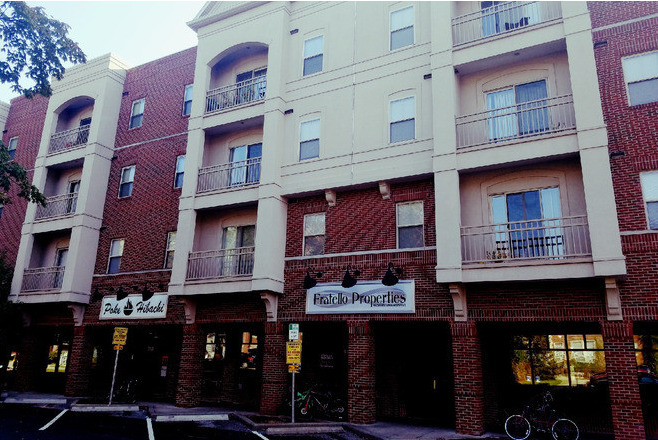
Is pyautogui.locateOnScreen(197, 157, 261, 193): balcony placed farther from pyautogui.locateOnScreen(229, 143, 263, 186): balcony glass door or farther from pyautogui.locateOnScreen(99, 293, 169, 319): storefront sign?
pyautogui.locateOnScreen(99, 293, 169, 319): storefront sign

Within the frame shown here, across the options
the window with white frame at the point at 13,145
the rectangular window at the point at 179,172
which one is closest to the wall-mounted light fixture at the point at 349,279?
the rectangular window at the point at 179,172

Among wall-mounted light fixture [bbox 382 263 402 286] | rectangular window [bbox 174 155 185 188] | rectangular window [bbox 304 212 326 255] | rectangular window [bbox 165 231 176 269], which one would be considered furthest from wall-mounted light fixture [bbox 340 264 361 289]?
rectangular window [bbox 174 155 185 188]

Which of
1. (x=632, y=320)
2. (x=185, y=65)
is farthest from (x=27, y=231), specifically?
(x=632, y=320)

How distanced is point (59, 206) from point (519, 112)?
68.4ft

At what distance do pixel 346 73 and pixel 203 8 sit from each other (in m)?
8.22

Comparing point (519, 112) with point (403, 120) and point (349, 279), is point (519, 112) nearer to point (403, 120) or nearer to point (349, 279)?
point (403, 120)

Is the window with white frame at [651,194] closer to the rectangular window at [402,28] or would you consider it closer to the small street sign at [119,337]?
the rectangular window at [402,28]

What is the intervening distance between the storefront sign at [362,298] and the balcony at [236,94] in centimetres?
841

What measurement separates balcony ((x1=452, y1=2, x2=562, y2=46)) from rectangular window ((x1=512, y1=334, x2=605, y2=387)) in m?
9.61

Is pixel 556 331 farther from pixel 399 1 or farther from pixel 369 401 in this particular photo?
pixel 399 1

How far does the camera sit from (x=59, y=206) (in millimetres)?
23000

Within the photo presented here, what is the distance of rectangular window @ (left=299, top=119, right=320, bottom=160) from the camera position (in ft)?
58.1

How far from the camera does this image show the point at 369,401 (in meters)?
14.5

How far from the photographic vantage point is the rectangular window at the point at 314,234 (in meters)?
16.9
